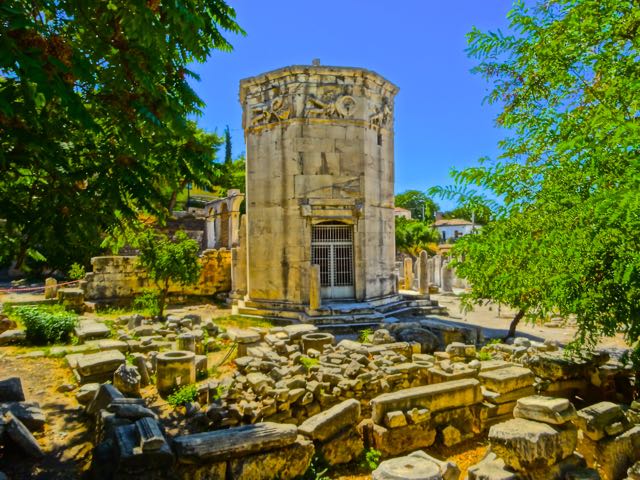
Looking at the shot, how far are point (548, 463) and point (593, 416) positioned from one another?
1.29 meters

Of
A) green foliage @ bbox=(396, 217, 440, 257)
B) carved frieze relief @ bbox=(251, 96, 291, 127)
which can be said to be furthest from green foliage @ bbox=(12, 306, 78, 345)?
green foliage @ bbox=(396, 217, 440, 257)

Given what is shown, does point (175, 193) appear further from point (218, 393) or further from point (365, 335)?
point (218, 393)

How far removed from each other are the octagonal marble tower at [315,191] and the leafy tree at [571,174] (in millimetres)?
7881

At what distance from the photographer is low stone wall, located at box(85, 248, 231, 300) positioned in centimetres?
1509

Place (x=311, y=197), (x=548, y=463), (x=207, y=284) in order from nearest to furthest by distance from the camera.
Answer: (x=548, y=463) < (x=311, y=197) < (x=207, y=284)

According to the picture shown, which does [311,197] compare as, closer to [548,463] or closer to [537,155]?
[537,155]

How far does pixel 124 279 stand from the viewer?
614 inches

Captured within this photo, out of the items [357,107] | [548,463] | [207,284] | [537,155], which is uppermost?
[357,107]

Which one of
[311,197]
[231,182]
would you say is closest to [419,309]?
[311,197]

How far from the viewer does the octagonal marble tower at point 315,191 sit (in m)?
13.2

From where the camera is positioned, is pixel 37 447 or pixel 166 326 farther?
pixel 166 326

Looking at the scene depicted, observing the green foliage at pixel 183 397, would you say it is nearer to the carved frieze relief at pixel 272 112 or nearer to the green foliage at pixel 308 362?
the green foliage at pixel 308 362

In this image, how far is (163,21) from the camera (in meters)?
3.45

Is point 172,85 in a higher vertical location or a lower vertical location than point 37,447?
higher
